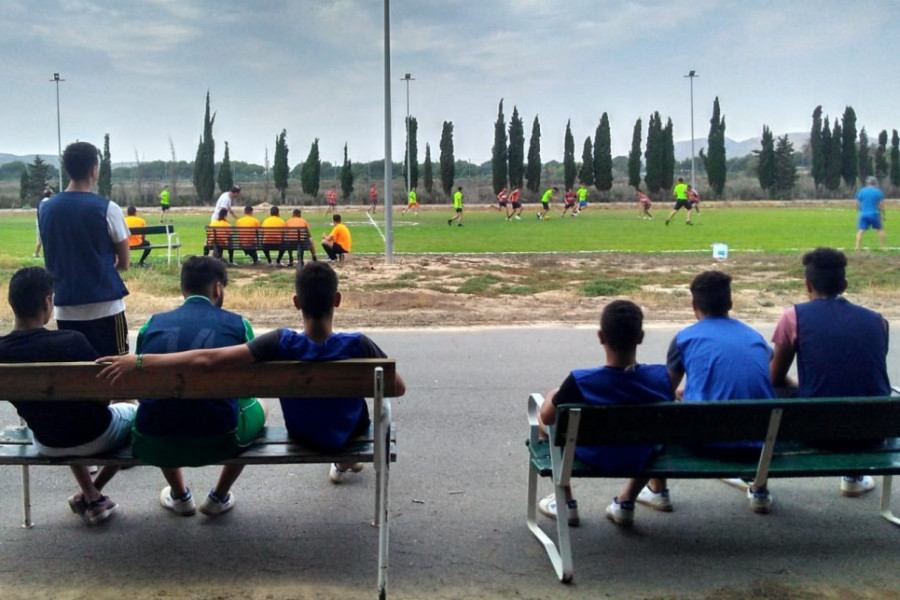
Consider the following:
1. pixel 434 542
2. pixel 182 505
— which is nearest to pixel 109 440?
pixel 182 505

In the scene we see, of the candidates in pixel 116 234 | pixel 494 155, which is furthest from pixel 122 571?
pixel 494 155

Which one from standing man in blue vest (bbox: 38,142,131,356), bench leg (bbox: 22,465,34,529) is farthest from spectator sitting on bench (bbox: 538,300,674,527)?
standing man in blue vest (bbox: 38,142,131,356)

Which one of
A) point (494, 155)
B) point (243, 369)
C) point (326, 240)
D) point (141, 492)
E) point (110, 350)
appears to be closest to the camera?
point (243, 369)

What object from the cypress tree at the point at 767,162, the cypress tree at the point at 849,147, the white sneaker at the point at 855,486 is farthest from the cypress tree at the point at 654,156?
the white sneaker at the point at 855,486

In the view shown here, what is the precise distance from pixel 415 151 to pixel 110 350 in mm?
79461

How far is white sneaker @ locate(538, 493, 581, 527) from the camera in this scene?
466 centimetres

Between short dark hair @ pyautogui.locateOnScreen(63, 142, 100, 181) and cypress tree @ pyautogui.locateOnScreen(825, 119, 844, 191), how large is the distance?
83.6m

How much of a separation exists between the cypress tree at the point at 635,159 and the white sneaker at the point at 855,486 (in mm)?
80189

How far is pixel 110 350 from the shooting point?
18.0ft

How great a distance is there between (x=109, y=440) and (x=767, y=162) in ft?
266

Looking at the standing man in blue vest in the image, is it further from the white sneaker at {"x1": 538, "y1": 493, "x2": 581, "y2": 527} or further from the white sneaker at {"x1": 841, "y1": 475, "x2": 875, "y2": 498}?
the white sneaker at {"x1": 841, "y1": 475, "x2": 875, "y2": 498}

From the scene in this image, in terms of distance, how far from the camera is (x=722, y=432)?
392 centimetres

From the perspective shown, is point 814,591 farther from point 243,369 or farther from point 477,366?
point 477,366

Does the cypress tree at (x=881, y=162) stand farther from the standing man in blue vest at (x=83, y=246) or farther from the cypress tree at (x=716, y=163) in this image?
the standing man in blue vest at (x=83, y=246)
